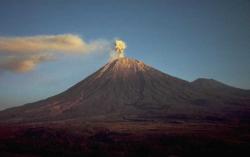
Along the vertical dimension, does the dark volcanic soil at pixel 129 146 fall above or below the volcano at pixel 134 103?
below

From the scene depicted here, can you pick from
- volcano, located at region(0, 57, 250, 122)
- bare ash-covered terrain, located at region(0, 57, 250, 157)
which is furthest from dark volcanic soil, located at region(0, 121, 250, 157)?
volcano, located at region(0, 57, 250, 122)

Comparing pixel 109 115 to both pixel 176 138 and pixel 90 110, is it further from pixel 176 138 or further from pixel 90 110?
pixel 176 138

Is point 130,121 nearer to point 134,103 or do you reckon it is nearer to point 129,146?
point 134,103

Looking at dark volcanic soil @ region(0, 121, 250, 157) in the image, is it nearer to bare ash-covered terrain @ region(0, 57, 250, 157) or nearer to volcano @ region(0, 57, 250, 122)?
bare ash-covered terrain @ region(0, 57, 250, 157)

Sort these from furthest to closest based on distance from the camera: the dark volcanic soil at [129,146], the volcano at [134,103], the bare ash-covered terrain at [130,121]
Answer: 1. the volcano at [134,103]
2. the bare ash-covered terrain at [130,121]
3. the dark volcanic soil at [129,146]

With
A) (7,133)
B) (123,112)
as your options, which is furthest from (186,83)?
(7,133)

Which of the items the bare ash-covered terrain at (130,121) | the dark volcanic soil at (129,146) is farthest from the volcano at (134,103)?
the dark volcanic soil at (129,146)

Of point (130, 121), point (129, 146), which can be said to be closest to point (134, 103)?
point (130, 121)

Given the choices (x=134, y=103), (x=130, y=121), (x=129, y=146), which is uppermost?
(x=134, y=103)

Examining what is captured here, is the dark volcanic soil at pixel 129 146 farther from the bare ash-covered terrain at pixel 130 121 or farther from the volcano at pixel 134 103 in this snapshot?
the volcano at pixel 134 103
